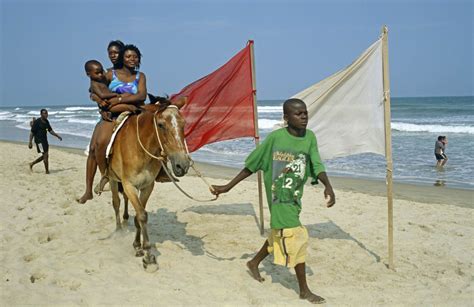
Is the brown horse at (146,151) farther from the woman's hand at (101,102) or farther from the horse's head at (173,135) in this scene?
the woman's hand at (101,102)

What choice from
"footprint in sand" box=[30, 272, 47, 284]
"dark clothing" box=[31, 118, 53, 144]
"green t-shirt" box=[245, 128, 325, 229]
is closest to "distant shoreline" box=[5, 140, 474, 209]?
"dark clothing" box=[31, 118, 53, 144]

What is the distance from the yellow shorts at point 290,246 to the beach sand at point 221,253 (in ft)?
1.48

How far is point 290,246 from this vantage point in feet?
16.3

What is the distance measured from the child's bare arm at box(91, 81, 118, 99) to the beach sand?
7.45ft

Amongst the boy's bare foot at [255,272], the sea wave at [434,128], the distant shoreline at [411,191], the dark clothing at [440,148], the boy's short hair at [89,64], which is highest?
the boy's short hair at [89,64]

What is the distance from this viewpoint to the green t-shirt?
4.93 m

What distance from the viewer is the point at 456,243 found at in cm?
722

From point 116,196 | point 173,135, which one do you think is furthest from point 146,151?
point 116,196

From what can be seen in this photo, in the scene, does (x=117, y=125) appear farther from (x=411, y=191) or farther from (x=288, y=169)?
(x=411, y=191)

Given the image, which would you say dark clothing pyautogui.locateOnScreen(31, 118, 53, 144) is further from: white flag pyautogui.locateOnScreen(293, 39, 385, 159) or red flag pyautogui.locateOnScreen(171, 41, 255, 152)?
white flag pyautogui.locateOnScreen(293, 39, 385, 159)

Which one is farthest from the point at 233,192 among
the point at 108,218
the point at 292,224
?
the point at 292,224

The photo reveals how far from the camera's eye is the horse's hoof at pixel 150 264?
19.3ft

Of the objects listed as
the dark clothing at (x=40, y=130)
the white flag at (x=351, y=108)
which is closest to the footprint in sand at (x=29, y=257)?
the white flag at (x=351, y=108)

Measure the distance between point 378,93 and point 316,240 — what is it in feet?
8.66
